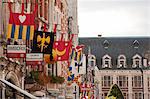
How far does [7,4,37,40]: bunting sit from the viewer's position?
803 inches

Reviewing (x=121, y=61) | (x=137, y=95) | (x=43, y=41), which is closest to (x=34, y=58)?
(x=43, y=41)

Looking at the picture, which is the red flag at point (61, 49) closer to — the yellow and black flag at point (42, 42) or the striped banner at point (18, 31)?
the yellow and black flag at point (42, 42)

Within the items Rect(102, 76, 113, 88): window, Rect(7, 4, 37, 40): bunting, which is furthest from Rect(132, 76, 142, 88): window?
Rect(7, 4, 37, 40): bunting

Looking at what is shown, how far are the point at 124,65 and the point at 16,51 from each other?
73978 mm

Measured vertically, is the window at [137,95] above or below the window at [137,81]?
below

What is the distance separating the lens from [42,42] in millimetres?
23297

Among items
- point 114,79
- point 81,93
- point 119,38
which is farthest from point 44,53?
point 119,38

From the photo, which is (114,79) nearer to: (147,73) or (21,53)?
(147,73)

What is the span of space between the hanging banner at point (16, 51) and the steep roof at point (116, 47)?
241 feet

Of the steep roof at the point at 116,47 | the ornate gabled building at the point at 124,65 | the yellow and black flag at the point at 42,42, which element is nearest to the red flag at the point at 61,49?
the yellow and black flag at the point at 42,42

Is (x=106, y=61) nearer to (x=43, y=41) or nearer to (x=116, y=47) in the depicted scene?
(x=116, y=47)

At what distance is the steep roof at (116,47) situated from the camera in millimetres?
94812

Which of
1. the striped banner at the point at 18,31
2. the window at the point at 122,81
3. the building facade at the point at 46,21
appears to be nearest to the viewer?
the striped banner at the point at 18,31

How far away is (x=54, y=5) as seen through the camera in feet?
126
